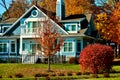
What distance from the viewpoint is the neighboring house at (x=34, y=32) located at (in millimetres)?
60156

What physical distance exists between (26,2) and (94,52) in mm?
52923

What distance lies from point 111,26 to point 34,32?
42.3 ft

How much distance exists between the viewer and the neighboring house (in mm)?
60156

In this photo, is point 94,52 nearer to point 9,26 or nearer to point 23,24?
point 23,24

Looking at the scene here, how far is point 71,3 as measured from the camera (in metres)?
74.3

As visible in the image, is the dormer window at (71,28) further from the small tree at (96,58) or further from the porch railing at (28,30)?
the small tree at (96,58)

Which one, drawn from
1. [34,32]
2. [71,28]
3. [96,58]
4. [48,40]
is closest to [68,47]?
[71,28]

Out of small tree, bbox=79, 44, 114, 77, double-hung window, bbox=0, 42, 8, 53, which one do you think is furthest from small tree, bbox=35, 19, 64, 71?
double-hung window, bbox=0, 42, 8, 53

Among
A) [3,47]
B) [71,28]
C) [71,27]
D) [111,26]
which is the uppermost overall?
[111,26]

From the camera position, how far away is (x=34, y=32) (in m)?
60.6

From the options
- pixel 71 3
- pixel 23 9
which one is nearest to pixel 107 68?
pixel 71 3

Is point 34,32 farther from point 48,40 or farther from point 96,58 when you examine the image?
point 96,58

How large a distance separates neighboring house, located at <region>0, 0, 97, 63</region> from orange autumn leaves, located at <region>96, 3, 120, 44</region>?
1813 millimetres

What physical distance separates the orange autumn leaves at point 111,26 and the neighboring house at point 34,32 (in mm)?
1813
